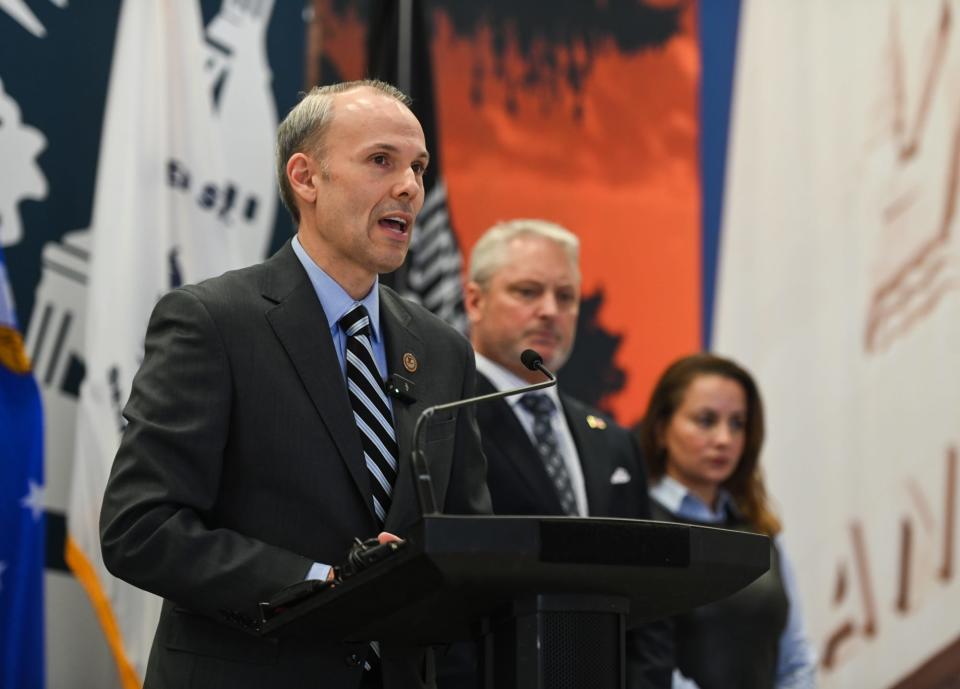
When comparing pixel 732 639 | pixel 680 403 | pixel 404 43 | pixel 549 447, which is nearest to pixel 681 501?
pixel 680 403

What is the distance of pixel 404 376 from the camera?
7.29ft

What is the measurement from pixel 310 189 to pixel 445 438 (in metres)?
0.50

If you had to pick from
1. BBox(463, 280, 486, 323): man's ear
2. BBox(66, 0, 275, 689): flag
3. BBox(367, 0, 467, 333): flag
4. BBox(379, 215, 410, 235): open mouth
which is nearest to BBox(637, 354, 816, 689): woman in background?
BBox(463, 280, 486, 323): man's ear

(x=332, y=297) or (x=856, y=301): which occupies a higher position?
(x=856, y=301)

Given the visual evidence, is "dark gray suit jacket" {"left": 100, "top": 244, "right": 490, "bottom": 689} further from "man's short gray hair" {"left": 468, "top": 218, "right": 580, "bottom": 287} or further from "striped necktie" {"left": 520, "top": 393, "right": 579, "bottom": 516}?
"man's short gray hair" {"left": 468, "top": 218, "right": 580, "bottom": 287}

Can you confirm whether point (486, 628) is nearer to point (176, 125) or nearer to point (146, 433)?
point (146, 433)

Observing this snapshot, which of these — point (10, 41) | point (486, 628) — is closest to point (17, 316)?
point (10, 41)

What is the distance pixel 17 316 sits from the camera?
148 inches

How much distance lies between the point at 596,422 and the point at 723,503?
693 millimetres

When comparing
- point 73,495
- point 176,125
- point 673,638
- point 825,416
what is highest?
point 176,125

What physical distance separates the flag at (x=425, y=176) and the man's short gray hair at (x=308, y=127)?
1885 millimetres

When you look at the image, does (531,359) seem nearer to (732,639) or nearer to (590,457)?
(590,457)

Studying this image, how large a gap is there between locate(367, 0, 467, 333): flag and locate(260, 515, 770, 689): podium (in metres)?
2.46

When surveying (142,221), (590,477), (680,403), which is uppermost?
Result: (142,221)
